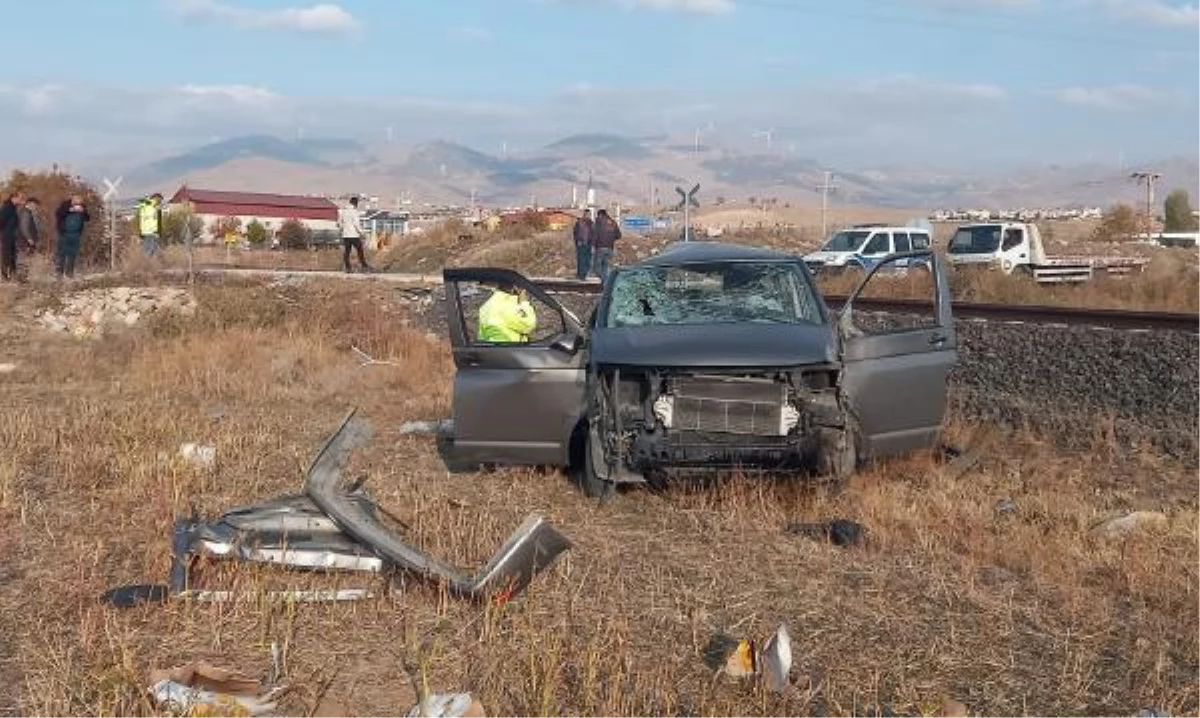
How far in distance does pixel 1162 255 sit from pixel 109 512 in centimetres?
3205

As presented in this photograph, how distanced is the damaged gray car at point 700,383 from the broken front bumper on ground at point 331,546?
5.36 feet

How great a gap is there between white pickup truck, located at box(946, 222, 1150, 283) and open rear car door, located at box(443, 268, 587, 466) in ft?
63.9

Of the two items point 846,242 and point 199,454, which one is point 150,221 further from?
point 199,454

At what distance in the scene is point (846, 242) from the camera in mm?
31375

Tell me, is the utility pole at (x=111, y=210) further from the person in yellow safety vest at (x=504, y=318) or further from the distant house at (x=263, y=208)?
the distant house at (x=263, y=208)

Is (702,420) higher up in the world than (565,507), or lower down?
higher up

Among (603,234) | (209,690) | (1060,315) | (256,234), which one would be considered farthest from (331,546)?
(256,234)

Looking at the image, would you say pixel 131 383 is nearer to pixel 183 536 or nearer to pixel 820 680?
pixel 183 536

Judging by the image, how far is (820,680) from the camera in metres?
4.63

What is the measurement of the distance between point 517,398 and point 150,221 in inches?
823

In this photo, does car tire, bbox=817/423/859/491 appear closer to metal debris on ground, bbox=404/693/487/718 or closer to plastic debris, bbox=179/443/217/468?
metal debris on ground, bbox=404/693/487/718

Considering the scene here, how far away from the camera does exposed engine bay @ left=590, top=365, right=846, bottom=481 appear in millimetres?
7605

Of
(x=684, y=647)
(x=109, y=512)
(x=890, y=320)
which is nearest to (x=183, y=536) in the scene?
(x=109, y=512)

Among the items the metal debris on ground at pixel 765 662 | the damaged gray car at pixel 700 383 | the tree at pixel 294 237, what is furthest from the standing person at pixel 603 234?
the tree at pixel 294 237
